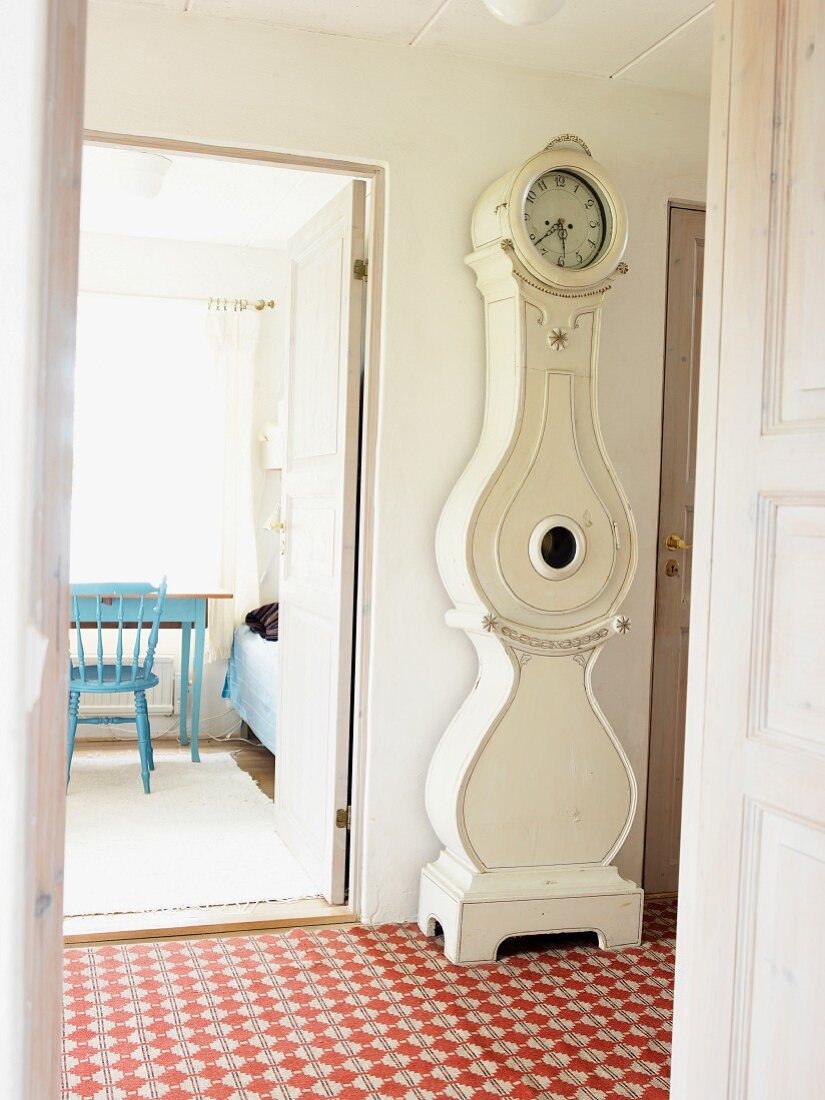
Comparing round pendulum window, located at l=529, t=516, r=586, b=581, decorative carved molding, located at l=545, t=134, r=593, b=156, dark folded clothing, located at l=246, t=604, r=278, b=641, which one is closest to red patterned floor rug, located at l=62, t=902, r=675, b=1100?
round pendulum window, located at l=529, t=516, r=586, b=581

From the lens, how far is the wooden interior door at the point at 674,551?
340 cm

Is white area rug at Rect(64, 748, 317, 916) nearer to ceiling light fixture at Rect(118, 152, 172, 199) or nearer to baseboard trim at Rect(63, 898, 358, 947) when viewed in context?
baseboard trim at Rect(63, 898, 358, 947)

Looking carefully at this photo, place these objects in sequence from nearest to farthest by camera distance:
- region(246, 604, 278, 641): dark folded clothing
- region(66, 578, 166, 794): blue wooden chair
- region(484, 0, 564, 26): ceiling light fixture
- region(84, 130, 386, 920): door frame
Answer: region(484, 0, 564, 26): ceiling light fixture < region(84, 130, 386, 920): door frame < region(66, 578, 166, 794): blue wooden chair < region(246, 604, 278, 641): dark folded clothing

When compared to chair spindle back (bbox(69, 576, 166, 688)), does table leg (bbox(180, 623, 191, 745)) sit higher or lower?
lower

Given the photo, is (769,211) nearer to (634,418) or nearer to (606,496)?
(606,496)

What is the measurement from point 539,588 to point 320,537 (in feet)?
2.54

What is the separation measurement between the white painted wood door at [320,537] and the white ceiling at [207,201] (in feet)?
2.17

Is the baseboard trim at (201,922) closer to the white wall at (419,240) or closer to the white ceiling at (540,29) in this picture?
the white wall at (419,240)

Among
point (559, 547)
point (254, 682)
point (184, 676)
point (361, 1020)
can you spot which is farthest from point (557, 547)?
point (184, 676)

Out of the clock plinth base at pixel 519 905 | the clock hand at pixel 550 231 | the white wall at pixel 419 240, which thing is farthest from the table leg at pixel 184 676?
the clock hand at pixel 550 231

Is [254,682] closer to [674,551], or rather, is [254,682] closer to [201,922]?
[201,922]

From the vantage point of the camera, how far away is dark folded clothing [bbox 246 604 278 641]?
5.13 meters

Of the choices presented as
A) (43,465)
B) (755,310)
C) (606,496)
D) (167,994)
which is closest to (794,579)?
(755,310)

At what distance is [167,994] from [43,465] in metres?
2.07
